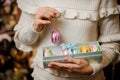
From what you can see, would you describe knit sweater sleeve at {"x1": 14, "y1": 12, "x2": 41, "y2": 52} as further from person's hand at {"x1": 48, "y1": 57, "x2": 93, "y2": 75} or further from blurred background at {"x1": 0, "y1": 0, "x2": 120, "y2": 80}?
blurred background at {"x1": 0, "y1": 0, "x2": 120, "y2": 80}

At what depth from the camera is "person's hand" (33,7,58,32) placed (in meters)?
0.77

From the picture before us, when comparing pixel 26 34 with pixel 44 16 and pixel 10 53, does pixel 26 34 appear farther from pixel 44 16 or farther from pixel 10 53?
pixel 10 53

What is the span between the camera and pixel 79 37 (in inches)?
33.4

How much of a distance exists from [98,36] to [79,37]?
0.11m

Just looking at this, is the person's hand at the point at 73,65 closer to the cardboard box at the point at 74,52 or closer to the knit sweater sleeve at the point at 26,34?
the cardboard box at the point at 74,52

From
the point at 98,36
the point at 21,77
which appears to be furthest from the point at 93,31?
the point at 21,77

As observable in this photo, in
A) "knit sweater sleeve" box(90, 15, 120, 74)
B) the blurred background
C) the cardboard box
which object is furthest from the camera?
the blurred background

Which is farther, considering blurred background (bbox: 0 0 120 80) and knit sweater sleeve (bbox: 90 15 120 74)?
blurred background (bbox: 0 0 120 80)

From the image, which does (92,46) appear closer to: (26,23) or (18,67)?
(26,23)

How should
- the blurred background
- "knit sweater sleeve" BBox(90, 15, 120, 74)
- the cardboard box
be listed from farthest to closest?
1. the blurred background
2. "knit sweater sleeve" BBox(90, 15, 120, 74)
3. the cardboard box

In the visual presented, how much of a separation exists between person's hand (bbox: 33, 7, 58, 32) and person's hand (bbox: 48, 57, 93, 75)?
0.42 feet

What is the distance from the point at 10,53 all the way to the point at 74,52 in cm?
95

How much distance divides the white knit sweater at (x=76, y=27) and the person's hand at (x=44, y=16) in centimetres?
4

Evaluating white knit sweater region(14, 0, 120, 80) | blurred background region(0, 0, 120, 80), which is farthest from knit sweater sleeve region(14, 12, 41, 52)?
blurred background region(0, 0, 120, 80)
